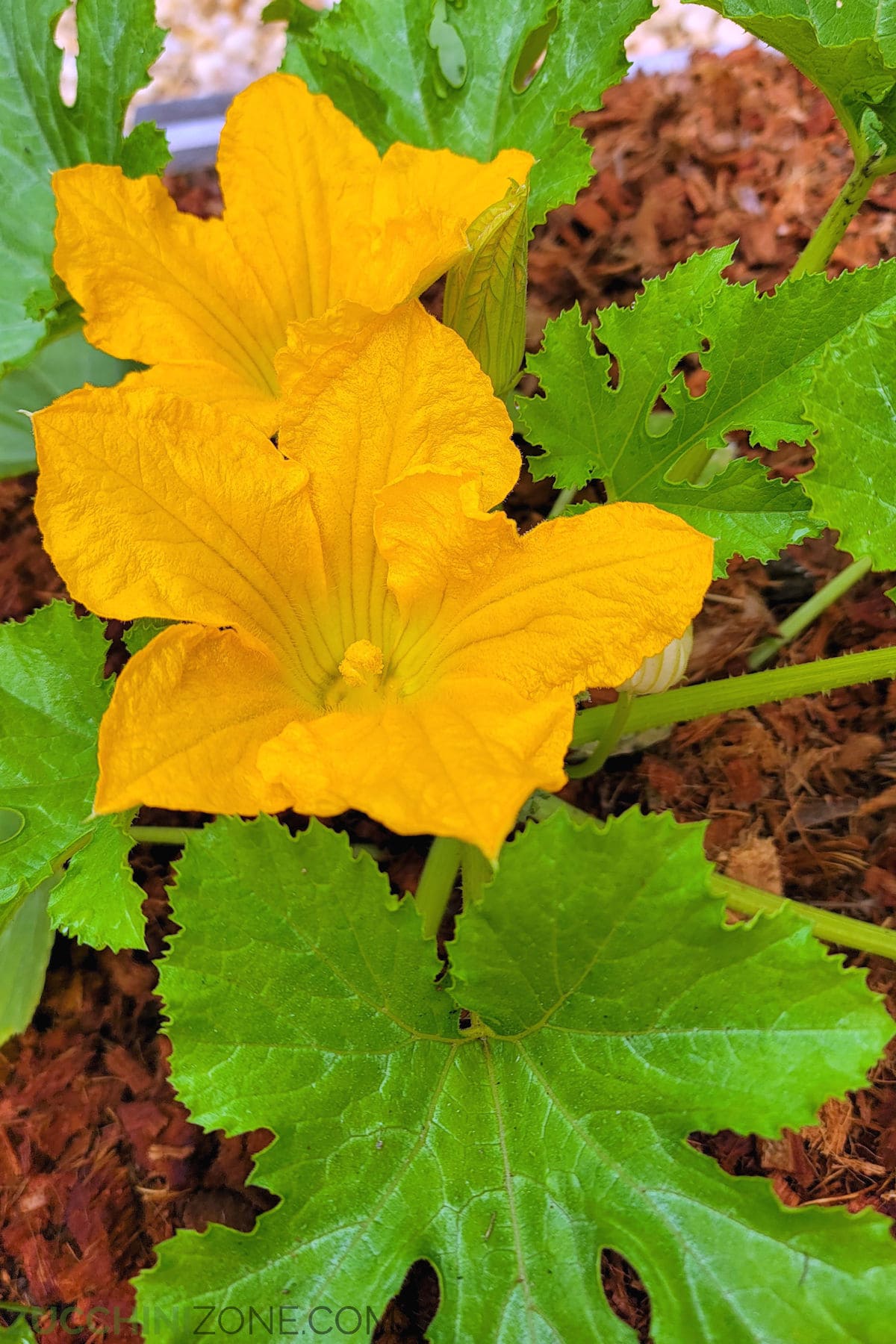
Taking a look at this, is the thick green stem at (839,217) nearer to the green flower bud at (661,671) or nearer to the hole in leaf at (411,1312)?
the green flower bud at (661,671)

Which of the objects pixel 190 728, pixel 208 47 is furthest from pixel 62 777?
pixel 208 47

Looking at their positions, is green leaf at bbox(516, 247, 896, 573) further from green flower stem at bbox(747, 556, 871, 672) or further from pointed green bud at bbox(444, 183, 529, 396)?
green flower stem at bbox(747, 556, 871, 672)

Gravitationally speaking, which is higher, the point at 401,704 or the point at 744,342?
the point at 744,342

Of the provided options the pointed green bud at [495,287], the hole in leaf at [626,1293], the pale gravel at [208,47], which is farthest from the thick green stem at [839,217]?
the pale gravel at [208,47]

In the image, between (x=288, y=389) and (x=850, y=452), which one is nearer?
(x=288, y=389)

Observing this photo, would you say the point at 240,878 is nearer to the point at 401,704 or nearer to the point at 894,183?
the point at 401,704

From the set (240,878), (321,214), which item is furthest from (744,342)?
(240,878)

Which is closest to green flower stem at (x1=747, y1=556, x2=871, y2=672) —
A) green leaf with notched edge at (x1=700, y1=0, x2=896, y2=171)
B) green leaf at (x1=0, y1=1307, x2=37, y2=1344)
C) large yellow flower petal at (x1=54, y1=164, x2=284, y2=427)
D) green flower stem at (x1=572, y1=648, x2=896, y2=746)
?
green flower stem at (x1=572, y1=648, x2=896, y2=746)
